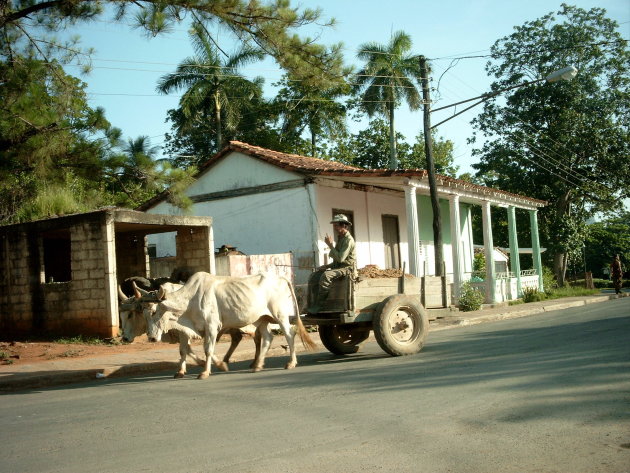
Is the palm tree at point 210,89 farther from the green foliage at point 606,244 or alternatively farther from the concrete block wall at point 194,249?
the green foliage at point 606,244

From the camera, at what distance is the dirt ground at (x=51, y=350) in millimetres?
11875

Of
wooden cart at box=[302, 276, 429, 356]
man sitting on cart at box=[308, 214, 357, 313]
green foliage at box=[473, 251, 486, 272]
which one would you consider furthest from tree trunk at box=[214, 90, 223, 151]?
man sitting on cart at box=[308, 214, 357, 313]

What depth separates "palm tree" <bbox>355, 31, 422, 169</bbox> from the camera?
34531mm

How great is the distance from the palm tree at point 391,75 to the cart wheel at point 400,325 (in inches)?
1002

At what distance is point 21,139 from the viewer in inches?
460

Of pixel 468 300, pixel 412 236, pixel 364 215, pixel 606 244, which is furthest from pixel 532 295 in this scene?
pixel 606 244

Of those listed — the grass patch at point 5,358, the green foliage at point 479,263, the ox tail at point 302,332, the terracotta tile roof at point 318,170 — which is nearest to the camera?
the ox tail at point 302,332

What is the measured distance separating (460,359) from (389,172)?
9747 mm

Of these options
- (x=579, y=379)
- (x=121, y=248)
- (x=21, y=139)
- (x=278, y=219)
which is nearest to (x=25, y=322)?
(x=121, y=248)

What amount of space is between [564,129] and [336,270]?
1077 inches

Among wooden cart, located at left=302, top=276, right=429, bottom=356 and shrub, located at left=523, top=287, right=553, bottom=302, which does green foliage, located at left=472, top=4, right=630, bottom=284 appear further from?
wooden cart, located at left=302, top=276, right=429, bottom=356

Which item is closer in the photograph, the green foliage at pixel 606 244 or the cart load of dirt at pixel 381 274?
the cart load of dirt at pixel 381 274

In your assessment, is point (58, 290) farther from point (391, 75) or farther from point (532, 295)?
point (391, 75)

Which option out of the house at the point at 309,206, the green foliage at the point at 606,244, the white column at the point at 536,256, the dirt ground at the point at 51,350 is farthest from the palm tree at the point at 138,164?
the green foliage at the point at 606,244
